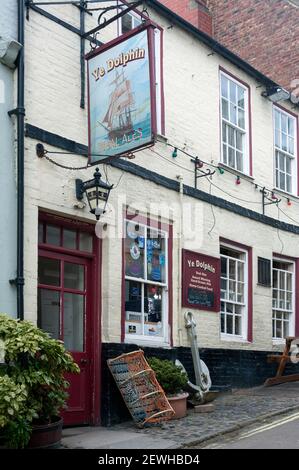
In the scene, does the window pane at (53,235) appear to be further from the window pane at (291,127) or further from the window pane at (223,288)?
the window pane at (291,127)

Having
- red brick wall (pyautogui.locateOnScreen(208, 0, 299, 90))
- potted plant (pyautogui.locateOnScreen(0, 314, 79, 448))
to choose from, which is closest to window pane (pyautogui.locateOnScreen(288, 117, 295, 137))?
red brick wall (pyautogui.locateOnScreen(208, 0, 299, 90))

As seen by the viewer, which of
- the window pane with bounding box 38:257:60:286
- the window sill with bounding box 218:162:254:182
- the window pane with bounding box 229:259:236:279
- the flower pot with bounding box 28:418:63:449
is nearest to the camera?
the flower pot with bounding box 28:418:63:449

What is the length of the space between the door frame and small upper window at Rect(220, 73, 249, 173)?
434cm

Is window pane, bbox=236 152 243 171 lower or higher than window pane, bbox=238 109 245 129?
lower

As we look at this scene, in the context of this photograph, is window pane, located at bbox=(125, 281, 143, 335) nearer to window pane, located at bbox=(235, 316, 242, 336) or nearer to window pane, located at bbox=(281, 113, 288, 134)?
window pane, located at bbox=(235, 316, 242, 336)

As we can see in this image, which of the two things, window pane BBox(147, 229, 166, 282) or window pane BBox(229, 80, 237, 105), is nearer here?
window pane BBox(147, 229, 166, 282)

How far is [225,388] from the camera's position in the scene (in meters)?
12.6

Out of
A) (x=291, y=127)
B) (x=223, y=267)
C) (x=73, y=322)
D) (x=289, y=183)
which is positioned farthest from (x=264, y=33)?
(x=73, y=322)

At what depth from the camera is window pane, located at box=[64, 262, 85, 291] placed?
9891mm

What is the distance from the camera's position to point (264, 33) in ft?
60.6

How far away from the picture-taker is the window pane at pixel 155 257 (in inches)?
441

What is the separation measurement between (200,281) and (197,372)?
1.73m

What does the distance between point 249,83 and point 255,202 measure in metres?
2.54

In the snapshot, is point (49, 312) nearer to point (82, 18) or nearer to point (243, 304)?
point (82, 18)
